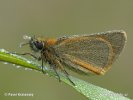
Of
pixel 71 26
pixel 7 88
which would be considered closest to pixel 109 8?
pixel 71 26

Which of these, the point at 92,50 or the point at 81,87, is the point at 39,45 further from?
the point at 81,87

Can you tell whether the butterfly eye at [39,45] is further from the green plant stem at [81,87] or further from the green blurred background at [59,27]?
the green blurred background at [59,27]

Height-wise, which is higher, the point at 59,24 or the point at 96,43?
the point at 96,43

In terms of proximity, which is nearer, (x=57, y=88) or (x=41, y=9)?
(x=57, y=88)

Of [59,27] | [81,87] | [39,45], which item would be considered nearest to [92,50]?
[39,45]

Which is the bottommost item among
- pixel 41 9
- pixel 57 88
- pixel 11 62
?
pixel 57 88

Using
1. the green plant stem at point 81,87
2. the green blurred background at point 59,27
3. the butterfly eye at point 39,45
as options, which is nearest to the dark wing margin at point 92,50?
the butterfly eye at point 39,45

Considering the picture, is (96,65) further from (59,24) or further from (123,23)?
(123,23)

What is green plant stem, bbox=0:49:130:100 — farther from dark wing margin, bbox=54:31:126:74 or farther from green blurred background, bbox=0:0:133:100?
green blurred background, bbox=0:0:133:100
